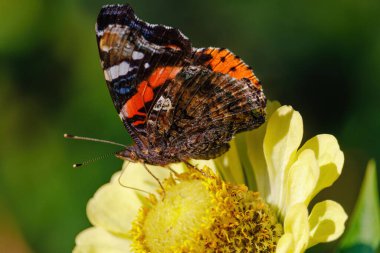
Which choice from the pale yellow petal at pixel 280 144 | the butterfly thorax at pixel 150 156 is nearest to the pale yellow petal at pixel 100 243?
the butterfly thorax at pixel 150 156

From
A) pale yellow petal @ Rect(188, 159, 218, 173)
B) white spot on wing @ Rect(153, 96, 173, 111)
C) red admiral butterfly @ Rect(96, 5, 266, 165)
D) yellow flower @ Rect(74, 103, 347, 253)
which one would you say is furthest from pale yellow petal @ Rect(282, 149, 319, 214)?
white spot on wing @ Rect(153, 96, 173, 111)

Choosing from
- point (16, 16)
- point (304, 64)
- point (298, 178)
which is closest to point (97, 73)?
point (16, 16)

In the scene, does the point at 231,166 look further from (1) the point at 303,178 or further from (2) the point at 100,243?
(2) the point at 100,243

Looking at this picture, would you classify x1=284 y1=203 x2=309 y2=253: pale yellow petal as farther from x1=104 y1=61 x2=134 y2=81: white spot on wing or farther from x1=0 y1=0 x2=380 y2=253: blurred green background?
x1=0 y1=0 x2=380 y2=253: blurred green background

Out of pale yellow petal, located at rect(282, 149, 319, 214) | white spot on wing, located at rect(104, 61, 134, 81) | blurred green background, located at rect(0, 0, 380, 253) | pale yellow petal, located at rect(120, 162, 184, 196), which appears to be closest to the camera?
pale yellow petal, located at rect(282, 149, 319, 214)

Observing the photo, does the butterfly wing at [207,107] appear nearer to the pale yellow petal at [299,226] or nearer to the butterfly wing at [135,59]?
the butterfly wing at [135,59]

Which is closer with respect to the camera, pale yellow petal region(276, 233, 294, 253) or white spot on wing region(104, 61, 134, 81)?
pale yellow petal region(276, 233, 294, 253)
